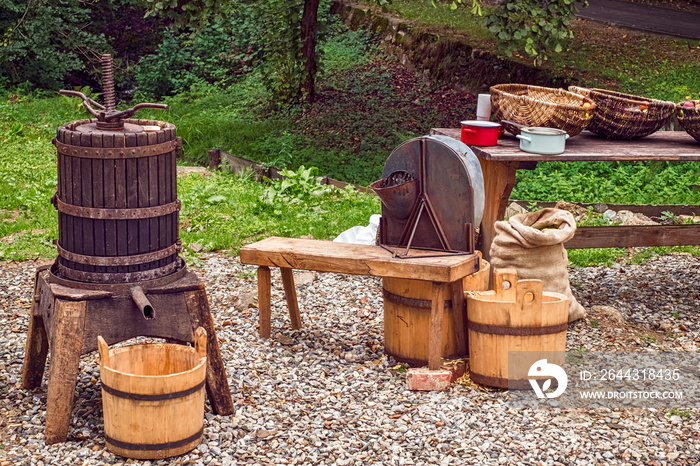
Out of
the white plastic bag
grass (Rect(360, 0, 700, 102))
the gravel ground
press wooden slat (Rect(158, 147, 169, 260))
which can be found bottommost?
the gravel ground

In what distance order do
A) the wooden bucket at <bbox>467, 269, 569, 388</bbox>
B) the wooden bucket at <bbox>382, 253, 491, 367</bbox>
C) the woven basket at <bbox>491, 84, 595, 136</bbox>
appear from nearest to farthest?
1. the wooden bucket at <bbox>467, 269, 569, 388</bbox>
2. the wooden bucket at <bbox>382, 253, 491, 367</bbox>
3. the woven basket at <bbox>491, 84, 595, 136</bbox>

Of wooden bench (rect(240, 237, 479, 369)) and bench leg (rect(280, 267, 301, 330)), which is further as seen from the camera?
bench leg (rect(280, 267, 301, 330))

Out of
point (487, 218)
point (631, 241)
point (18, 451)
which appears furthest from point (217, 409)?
point (631, 241)

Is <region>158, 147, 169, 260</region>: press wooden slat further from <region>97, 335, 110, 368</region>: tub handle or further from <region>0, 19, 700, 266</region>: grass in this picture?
<region>0, 19, 700, 266</region>: grass

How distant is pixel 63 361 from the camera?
3844 millimetres

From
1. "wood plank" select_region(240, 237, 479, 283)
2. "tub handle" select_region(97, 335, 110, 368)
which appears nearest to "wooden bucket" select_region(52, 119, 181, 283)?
"tub handle" select_region(97, 335, 110, 368)

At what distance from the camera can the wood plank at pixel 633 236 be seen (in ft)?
20.5

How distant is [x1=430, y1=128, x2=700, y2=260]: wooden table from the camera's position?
5273 mm

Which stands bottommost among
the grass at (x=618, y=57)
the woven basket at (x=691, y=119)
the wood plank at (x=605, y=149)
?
the wood plank at (x=605, y=149)

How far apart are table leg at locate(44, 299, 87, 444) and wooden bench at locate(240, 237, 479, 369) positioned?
1.43 meters

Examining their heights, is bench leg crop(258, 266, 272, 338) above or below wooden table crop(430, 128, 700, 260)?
below

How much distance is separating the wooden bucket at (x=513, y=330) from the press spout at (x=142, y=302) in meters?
1.77

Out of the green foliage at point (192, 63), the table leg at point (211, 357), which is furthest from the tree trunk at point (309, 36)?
the table leg at point (211, 357)

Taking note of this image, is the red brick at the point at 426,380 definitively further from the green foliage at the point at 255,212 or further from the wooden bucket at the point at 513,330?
the green foliage at the point at 255,212
